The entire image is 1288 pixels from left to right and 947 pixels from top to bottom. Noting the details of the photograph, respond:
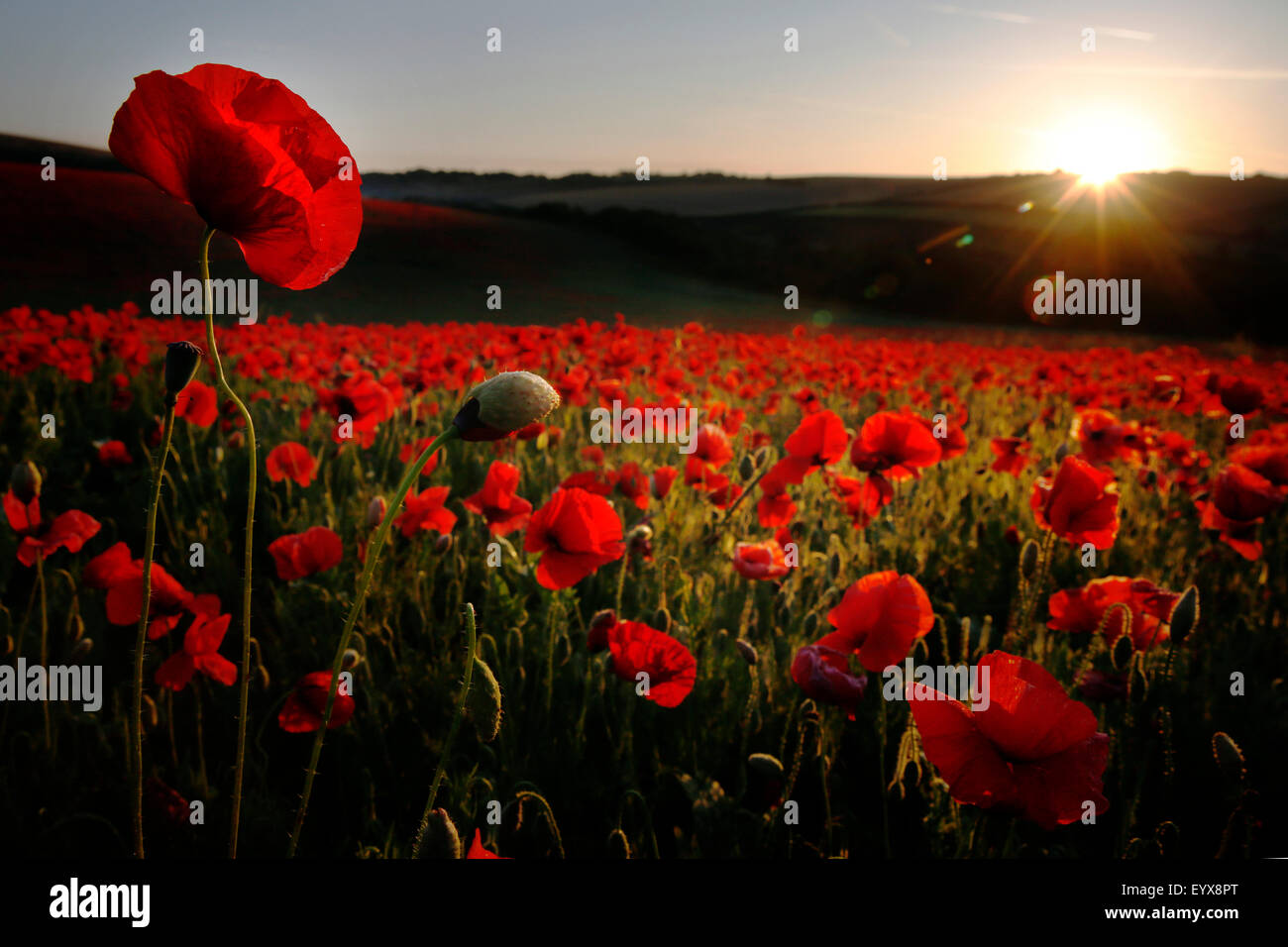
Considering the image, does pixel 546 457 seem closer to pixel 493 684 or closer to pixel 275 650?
pixel 275 650

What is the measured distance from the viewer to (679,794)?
1631mm

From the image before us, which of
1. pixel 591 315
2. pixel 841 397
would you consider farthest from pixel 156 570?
pixel 591 315

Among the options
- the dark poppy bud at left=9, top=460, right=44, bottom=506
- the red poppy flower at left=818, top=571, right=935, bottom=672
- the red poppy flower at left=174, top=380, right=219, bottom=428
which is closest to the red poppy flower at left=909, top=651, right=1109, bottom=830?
the red poppy flower at left=818, top=571, right=935, bottom=672

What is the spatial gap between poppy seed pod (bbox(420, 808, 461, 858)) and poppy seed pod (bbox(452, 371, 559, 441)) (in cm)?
41

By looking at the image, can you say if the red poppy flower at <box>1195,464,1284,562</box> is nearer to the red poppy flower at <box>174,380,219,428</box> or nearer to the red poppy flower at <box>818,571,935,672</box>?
the red poppy flower at <box>818,571,935,672</box>

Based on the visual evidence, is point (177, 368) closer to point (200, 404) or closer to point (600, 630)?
point (600, 630)

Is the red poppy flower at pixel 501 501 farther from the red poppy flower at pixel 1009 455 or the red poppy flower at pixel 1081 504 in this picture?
the red poppy flower at pixel 1009 455

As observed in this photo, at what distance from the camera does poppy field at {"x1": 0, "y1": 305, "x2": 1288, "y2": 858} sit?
1.28 meters

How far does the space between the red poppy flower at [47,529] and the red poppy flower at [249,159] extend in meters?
1.10

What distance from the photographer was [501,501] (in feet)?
6.08

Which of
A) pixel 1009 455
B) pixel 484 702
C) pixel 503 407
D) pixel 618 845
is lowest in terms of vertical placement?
pixel 618 845

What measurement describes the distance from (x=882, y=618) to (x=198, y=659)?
1.22 m

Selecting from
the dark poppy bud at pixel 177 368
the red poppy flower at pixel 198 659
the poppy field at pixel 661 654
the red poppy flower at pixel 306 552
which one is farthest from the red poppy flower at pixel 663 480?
the dark poppy bud at pixel 177 368

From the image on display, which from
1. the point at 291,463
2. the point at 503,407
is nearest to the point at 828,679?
the point at 503,407
